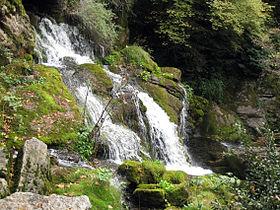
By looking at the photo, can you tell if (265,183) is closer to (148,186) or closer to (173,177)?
(148,186)

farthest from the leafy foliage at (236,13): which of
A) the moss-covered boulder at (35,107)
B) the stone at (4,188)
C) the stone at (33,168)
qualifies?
the stone at (4,188)

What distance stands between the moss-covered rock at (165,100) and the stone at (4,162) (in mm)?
6744

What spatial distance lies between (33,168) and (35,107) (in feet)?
7.09

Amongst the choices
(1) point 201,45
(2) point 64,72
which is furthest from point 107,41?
(1) point 201,45

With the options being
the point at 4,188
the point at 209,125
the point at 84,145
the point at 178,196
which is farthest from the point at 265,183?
the point at 209,125

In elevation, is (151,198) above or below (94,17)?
below

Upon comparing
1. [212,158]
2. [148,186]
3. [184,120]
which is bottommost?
[212,158]

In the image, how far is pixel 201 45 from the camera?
47.2ft

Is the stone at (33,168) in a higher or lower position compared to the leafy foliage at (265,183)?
lower

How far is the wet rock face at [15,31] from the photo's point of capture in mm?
6207

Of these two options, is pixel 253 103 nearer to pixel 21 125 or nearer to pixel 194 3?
pixel 194 3

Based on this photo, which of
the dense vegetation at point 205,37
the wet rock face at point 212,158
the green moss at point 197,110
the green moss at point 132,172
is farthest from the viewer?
the dense vegetation at point 205,37

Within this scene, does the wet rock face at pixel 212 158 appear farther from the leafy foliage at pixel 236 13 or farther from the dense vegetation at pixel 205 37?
the leafy foliage at pixel 236 13

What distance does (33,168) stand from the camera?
2.90 metres
